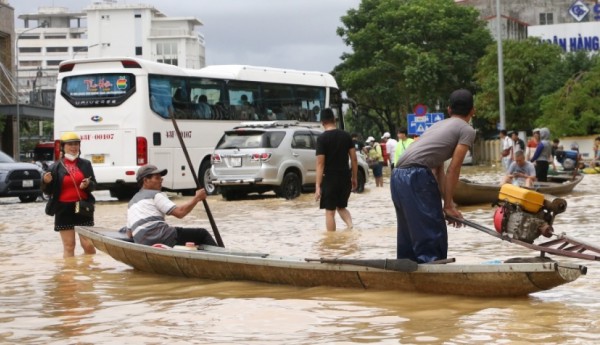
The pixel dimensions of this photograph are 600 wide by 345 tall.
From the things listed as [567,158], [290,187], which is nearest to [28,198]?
[290,187]

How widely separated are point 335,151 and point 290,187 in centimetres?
996

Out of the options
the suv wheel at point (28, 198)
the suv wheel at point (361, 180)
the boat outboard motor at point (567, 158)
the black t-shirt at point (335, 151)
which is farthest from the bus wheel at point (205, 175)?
the black t-shirt at point (335, 151)

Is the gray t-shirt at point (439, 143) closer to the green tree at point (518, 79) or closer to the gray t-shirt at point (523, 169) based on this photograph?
the gray t-shirt at point (523, 169)

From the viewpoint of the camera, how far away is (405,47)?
6369 centimetres

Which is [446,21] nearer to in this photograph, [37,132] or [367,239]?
[367,239]

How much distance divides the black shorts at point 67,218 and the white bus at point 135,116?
1247cm

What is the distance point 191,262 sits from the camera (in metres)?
10.7

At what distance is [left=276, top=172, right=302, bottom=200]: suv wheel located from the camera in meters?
24.7

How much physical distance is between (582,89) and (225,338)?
44.6 m

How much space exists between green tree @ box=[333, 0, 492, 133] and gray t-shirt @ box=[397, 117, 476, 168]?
180ft

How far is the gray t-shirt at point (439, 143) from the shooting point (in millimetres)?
8914

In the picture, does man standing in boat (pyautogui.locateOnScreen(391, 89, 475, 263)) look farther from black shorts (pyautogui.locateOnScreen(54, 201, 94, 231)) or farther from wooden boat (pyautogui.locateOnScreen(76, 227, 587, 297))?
Answer: black shorts (pyautogui.locateOnScreen(54, 201, 94, 231))

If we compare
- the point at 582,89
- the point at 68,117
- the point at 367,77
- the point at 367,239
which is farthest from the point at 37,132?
the point at 367,239

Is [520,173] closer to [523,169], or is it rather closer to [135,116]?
[523,169]
